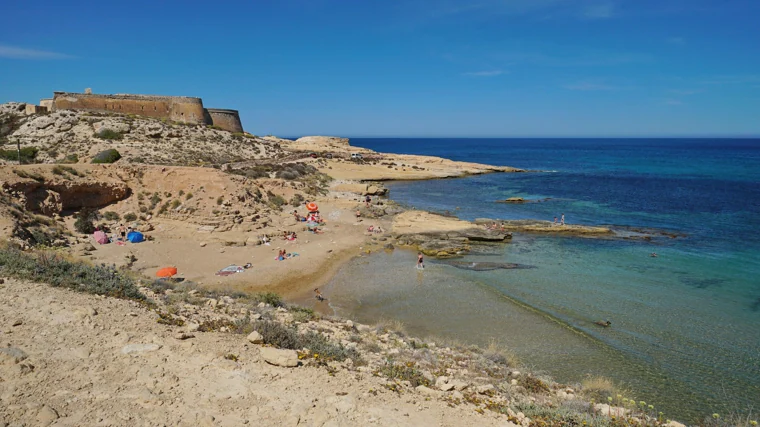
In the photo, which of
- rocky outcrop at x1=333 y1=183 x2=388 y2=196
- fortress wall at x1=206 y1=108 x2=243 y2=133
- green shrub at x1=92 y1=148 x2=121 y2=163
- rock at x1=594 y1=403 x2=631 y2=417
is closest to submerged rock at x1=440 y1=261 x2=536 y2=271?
rock at x1=594 y1=403 x2=631 y2=417

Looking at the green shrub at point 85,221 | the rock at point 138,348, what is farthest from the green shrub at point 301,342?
the green shrub at point 85,221

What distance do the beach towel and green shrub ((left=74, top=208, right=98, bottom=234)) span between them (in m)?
8.08

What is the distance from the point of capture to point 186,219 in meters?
23.9

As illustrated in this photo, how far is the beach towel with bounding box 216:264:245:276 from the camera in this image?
18.4 metres

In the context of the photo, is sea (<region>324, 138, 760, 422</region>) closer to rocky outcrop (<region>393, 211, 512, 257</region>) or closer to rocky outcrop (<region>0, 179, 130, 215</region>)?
rocky outcrop (<region>393, 211, 512, 257</region>)

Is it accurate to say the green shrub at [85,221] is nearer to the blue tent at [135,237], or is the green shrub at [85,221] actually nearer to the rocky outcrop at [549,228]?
the blue tent at [135,237]

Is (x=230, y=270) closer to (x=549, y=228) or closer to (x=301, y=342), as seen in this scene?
(x=301, y=342)

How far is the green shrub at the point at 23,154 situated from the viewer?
1293 inches

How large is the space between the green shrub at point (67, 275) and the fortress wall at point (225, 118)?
163 feet

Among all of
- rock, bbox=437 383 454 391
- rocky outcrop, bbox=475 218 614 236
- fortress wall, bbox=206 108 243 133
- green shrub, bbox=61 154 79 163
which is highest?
fortress wall, bbox=206 108 243 133

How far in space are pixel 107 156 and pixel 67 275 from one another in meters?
28.7

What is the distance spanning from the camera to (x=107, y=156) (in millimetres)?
34438

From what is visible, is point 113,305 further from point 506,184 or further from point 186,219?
point 506,184

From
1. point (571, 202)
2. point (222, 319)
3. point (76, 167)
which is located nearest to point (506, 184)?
point (571, 202)
